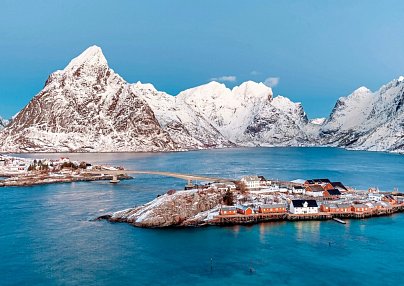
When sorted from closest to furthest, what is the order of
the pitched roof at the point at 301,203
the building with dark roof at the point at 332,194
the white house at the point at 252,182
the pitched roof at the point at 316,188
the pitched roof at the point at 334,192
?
1. the pitched roof at the point at 301,203
2. the building with dark roof at the point at 332,194
3. the pitched roof at the point at 334,192
4. the pitched roof at the point at 316,188
5. the white house at the point at 252,182

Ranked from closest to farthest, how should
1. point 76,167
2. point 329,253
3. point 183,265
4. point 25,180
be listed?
point 183,265, point 329,253, point 25,180, point 76,167

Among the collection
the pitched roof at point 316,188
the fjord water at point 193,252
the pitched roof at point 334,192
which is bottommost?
the fjord water at point 193,252

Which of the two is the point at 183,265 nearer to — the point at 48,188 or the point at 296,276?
the point at 296,276

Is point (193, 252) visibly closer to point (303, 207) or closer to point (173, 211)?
point (173, 211)

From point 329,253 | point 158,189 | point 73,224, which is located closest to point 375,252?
point 329,253

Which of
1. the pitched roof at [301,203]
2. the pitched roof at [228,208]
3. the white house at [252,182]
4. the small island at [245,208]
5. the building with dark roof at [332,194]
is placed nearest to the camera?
the small island at [245,208]

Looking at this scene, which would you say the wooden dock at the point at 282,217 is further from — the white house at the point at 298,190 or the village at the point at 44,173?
the village at the point at 44,173

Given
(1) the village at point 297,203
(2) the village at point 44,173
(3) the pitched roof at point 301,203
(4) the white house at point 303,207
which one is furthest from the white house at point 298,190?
(2) the village at point 44,173

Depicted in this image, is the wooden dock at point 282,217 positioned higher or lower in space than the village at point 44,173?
lower
